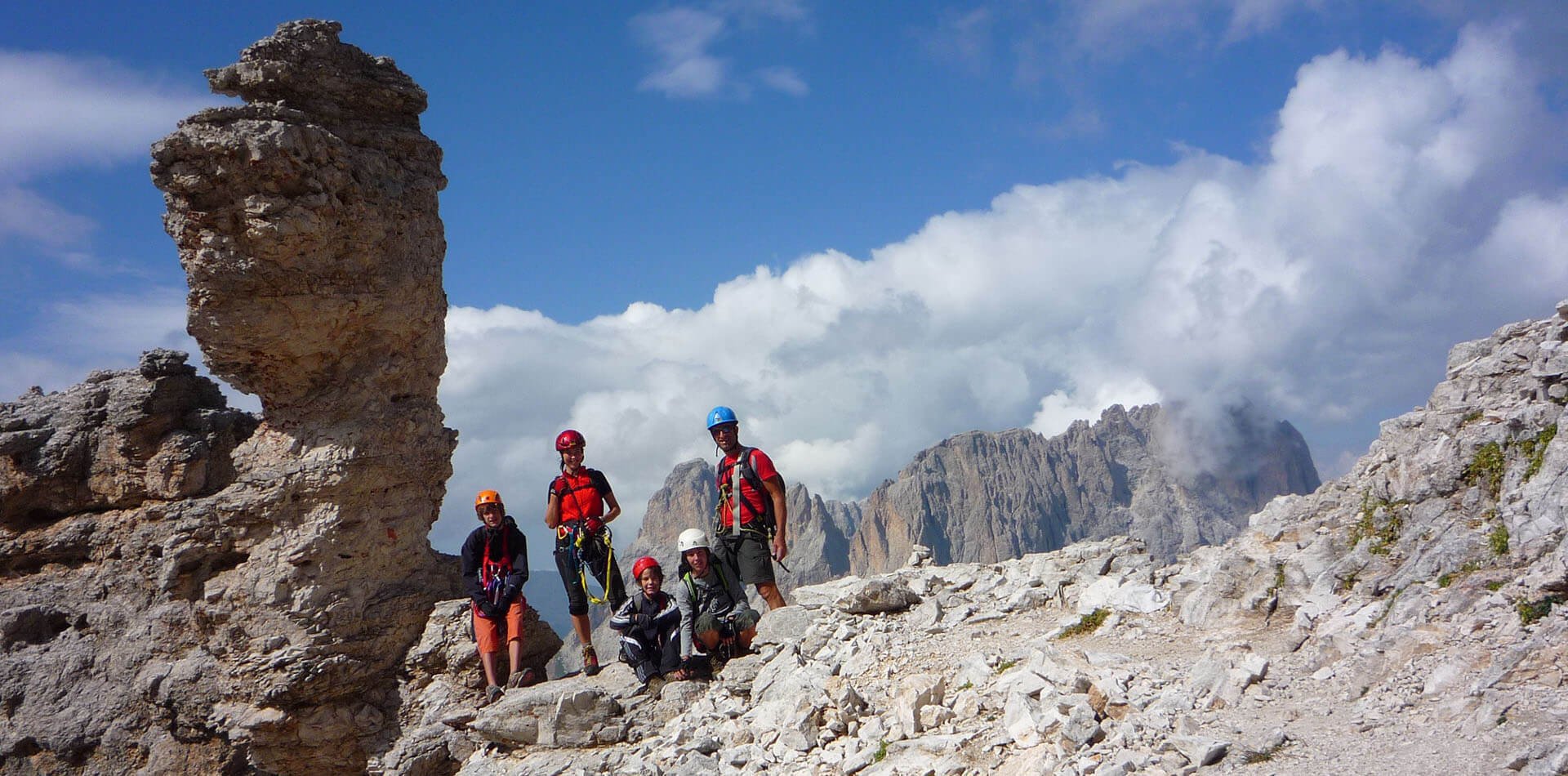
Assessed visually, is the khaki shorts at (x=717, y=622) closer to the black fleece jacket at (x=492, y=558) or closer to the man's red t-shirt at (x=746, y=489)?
the man's red t-shirt at (x=746, y=489)

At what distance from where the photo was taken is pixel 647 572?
11.0 meters

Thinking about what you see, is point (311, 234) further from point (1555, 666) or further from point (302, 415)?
point (1555, 666)

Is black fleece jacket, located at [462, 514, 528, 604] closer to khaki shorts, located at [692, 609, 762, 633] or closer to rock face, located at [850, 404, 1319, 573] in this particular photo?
khaki shorts, located at [692, 609, 762, 633]

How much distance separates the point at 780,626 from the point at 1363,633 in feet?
18.8

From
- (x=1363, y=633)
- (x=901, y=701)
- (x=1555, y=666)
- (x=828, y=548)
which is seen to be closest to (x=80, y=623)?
(x=901, y=701)

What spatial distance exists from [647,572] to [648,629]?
1.97ft

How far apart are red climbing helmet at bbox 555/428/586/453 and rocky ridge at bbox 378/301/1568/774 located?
8.65ft

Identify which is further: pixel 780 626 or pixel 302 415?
pixel 302 415

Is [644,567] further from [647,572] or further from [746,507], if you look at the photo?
[746,507]

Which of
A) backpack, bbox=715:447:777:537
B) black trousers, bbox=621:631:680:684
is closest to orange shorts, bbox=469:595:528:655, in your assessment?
black trousers, bbox=621:631:680:684

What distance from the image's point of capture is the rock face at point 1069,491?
11981 cm

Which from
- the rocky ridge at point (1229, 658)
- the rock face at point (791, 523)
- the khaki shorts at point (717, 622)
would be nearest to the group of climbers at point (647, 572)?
the khaki shorts at point (717, 622)

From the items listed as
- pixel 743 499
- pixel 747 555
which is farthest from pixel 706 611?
pixel 743 499

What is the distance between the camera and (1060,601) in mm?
11094
